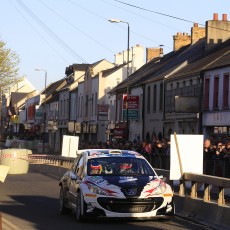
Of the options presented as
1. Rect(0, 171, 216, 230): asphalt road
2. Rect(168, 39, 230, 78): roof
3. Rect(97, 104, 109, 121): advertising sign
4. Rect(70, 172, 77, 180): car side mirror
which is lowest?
Rect(0, 171, 216, 230): asphalt road

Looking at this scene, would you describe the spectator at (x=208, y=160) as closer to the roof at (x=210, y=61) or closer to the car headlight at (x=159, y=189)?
the car headlight at (x=159, y=189)

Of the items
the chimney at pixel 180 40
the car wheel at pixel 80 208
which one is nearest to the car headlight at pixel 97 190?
the car wheel at pixel 80 208

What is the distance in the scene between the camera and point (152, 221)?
1527 centimetres

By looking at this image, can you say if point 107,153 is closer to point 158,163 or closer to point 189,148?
point 189,148

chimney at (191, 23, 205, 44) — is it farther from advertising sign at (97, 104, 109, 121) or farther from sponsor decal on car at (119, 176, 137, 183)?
sponsor decal on car at (119, 176, 137, 183)

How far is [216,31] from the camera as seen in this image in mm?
49531

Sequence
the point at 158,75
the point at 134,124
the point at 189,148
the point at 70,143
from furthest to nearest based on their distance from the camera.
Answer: the point at 134,124 → the point at 158,75 → the point at 70,143 → the point at 189,148

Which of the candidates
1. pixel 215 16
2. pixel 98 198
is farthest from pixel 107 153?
pixel 215 16

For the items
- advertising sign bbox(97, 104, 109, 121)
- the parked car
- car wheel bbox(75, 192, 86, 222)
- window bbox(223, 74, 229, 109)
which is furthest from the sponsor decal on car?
advertising sign bbox(97, 104, 109, 121)

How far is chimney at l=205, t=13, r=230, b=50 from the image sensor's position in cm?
4894

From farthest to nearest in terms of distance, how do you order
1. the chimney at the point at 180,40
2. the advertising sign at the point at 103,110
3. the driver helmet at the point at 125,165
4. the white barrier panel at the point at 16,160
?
the advertising sign at the point at 103,110
the chimney at the point at 180,40
the white barrier panel at the point at 16,160
the driver helmet at the point at 125,165

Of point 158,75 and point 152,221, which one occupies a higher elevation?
point 158,75

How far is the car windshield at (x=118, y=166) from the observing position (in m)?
15.5

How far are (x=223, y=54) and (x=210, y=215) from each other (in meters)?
29.5
